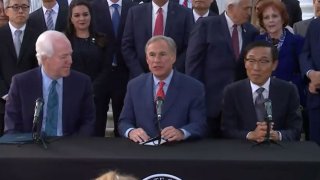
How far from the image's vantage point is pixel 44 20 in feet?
20.9

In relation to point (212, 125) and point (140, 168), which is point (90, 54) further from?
point (140, 168)

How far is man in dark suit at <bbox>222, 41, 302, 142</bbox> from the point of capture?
4.75 m

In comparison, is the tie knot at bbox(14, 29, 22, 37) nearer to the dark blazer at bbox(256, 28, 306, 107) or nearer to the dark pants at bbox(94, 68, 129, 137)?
the dark pants at bbox(94, 68, 129, 137)

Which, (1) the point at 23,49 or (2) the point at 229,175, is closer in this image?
(2) the point at 229,175

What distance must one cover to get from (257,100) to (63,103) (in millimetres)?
1563

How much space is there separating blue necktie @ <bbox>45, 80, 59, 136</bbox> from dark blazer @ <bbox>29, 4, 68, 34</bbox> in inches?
59.2

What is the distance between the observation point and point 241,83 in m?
4.86

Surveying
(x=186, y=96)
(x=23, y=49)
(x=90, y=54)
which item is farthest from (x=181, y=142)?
(x=23, y=49)

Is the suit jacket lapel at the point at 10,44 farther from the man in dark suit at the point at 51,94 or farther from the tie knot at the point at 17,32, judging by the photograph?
the man in dark suit at the point at 51,94

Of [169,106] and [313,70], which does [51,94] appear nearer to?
[169,106]

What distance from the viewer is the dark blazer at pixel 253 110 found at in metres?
4.74

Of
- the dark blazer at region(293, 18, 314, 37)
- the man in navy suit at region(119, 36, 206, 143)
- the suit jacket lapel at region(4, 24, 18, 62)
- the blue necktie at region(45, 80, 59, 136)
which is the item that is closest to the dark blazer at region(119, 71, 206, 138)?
the man in navy suit at region(119, 36, 206, 143)

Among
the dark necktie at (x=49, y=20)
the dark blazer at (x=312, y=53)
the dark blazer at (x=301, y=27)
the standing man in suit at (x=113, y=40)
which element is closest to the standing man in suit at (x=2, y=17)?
the dark necktie at (x=49, y=20)

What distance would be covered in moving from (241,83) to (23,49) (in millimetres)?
2333
